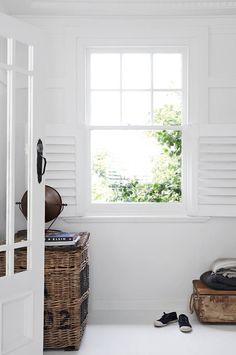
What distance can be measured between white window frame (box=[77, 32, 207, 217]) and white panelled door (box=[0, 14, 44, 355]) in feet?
3.56

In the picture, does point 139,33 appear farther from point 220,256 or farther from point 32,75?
point 220,256

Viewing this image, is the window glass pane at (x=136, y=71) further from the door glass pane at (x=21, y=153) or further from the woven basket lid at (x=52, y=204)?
the door glass pane at (x=21, y=153)

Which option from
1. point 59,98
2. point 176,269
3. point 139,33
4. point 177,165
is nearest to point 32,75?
point 59,98

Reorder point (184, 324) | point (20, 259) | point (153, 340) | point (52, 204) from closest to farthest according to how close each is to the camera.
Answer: point (20, 259) < point (153, 340) < point (184, 324) < point (52, 204)

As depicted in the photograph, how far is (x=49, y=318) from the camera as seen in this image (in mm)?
3045

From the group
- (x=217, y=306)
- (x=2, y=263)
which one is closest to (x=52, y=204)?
(x=2, y=263)

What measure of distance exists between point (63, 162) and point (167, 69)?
1.29 meters

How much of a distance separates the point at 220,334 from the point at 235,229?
3.25ft

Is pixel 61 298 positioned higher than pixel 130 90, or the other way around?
pixel 130 90

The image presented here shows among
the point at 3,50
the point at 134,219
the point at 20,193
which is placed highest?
the point at 3,50

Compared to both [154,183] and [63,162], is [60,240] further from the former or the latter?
[154,183]

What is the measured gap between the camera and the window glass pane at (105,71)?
397cm

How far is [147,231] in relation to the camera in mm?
3912

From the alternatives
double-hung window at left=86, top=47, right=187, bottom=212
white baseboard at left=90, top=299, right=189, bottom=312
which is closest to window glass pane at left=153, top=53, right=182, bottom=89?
double-hung window at left=86, top=47, right=187, bottom=212
